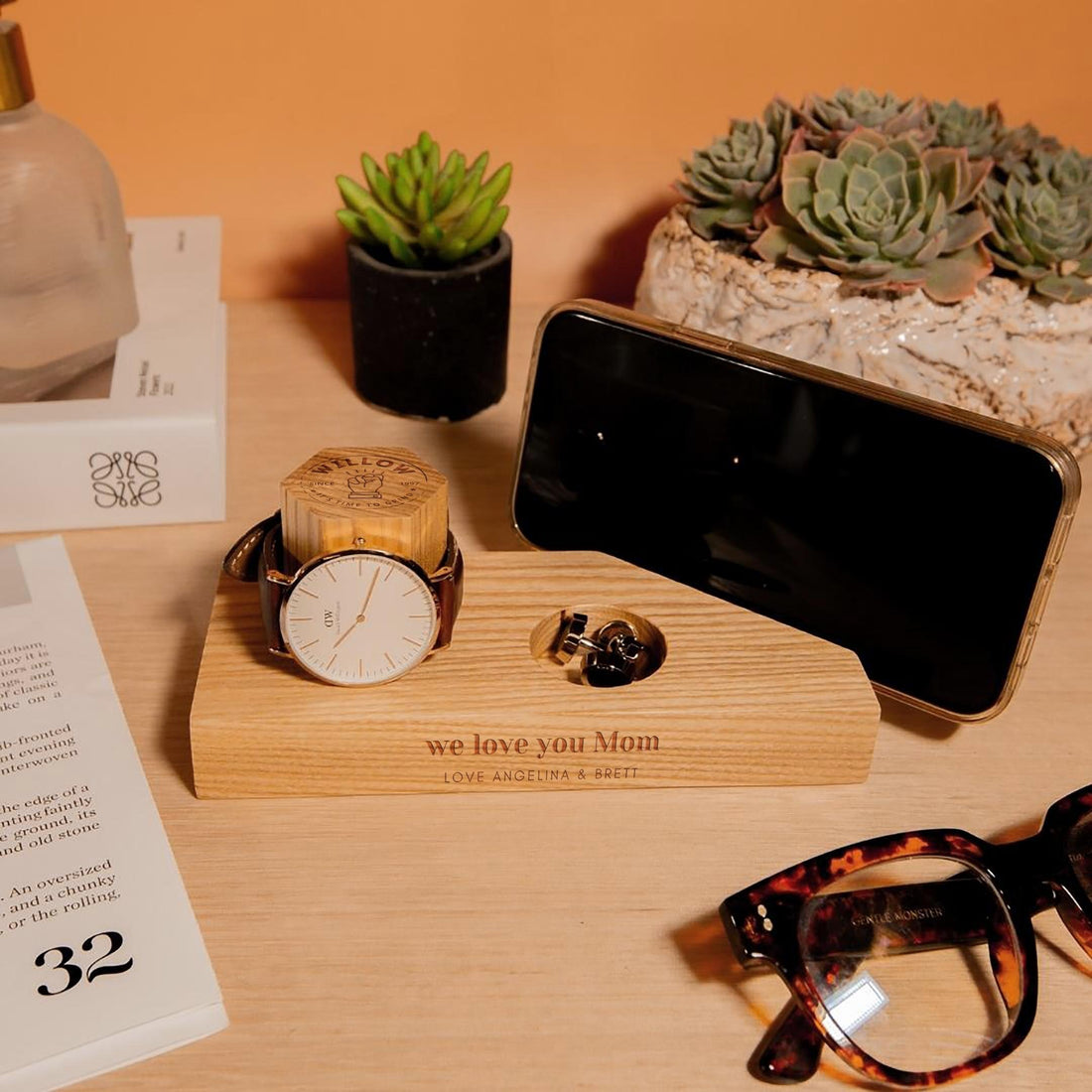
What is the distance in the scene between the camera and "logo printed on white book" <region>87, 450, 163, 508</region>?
0.65m

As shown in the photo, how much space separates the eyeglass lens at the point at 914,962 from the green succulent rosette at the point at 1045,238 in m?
0.32

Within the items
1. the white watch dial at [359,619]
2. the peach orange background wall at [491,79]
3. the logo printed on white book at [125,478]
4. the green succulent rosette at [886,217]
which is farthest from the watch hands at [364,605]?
the peach orange background wall at [491,79]

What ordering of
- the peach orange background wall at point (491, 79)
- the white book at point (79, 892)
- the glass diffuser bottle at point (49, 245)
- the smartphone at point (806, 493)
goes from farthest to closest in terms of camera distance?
the peach orange background wall at point (491, 79)
the glass diffuser bottle at point (49, 245)
the smartphone at point (806, 493)
the white book at point (79, 892)

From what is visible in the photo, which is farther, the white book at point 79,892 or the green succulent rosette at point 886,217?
the green succulent rosette at point 886,217

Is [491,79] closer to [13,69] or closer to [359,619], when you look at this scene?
[13,69]

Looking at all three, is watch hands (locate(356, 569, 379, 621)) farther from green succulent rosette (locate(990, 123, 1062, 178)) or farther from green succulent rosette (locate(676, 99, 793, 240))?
green succulent rosette (locate(990, 123, 1062, 178))

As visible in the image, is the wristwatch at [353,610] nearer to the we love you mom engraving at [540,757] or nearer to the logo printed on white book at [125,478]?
the we love you mom engraving at [540,757]

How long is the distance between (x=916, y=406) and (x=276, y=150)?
0.52m

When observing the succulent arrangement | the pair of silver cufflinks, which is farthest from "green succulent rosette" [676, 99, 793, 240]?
the pair of silver cufflinks

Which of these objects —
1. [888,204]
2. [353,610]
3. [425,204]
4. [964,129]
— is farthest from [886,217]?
[353,610]

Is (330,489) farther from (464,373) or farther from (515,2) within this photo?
(515,2)

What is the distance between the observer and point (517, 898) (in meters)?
0.48

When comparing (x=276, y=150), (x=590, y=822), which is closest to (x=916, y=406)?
(x=590, y=822)

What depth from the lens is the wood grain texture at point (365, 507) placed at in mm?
498
